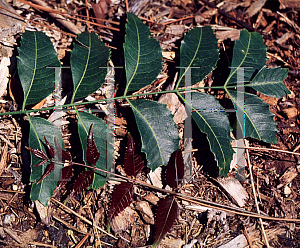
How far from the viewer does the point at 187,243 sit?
1.79 meters

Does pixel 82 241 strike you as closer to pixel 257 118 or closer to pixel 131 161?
pixel 131 161

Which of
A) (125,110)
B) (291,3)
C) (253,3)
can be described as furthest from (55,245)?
(291,3)

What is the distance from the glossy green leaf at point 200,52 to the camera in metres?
1.77

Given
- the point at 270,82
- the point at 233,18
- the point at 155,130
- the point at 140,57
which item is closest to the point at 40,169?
the point at 155,130

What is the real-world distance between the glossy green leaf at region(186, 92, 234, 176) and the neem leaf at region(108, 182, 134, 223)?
0.59m

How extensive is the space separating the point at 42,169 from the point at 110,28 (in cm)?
106

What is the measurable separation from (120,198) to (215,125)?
0.76 meters

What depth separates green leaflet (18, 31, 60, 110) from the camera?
67.3 inches

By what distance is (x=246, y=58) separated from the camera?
181cm

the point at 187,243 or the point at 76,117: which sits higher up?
the point at 76,117

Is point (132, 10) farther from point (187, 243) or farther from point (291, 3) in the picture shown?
point (187, 243)

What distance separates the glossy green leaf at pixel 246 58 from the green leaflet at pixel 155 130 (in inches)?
19.6

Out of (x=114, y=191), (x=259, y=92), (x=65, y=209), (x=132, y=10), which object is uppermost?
(x=132, y=10)

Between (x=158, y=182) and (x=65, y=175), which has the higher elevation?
(x=65, y=175)
